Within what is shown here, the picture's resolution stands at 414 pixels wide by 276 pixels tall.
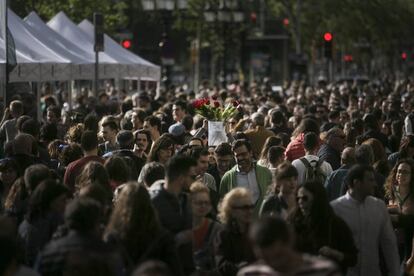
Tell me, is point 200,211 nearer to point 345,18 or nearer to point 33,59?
point 33,59

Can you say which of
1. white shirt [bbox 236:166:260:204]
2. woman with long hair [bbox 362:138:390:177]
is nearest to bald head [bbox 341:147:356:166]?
woman with long hair [bbox 362:138:390:177]

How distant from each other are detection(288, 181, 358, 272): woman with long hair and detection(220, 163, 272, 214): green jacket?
11.9ft

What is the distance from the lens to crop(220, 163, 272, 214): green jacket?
1427cm

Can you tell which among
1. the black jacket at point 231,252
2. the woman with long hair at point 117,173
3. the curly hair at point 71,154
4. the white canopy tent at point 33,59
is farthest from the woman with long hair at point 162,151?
the white canopy tent at point 33,59

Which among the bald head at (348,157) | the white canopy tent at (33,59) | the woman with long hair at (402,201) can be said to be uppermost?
the white canopy tent at (33,59)

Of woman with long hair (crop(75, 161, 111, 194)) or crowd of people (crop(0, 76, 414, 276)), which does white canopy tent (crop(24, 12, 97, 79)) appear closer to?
crowd of people (crop(0, 76, 414, 276))

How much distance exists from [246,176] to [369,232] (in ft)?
10.6

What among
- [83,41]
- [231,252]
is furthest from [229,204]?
[83,41]

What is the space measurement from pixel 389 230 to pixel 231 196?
5.15 feet

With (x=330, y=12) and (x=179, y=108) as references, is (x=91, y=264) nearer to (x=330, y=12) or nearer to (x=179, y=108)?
(x=179, y=108)

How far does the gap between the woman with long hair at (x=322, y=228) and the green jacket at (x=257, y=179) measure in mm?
3617

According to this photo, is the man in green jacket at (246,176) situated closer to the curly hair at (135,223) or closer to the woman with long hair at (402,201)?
the woman with long hair at (402,201)

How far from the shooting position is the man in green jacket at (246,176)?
47.0ft

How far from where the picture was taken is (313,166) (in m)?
15.5
